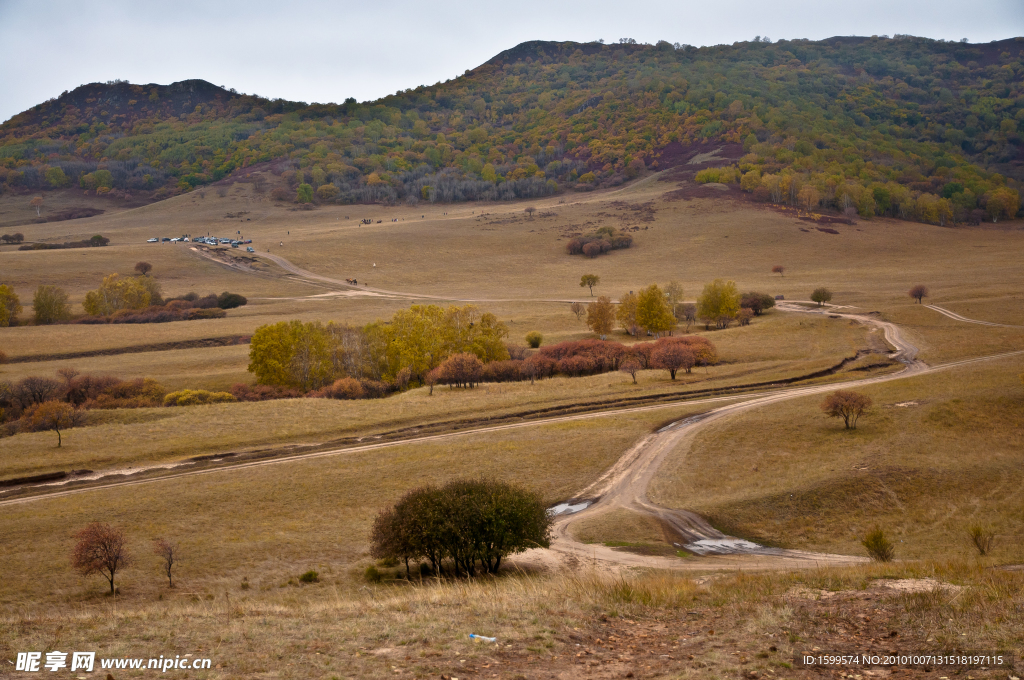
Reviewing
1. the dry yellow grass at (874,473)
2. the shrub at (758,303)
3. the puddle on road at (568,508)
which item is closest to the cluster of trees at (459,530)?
the puddle on road at (568,508)

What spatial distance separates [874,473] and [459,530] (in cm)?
2134

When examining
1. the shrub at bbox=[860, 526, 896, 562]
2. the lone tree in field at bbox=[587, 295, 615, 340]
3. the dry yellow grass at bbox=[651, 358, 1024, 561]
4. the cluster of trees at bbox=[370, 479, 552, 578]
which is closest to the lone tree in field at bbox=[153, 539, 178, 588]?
the cluster of trees at bbox=[370, 479, 552, 578]

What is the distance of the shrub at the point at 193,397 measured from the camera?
54.5 meters

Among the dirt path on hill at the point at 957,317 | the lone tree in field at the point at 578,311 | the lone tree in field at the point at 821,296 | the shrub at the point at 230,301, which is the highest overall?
the shrub at the point at 230,301

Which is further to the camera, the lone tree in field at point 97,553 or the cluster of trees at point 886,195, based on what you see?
the cluster of trees at point 886,195

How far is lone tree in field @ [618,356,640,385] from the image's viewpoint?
2275 inches

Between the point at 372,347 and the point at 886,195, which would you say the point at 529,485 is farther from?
the point at 886,195

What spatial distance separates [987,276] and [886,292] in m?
17.0

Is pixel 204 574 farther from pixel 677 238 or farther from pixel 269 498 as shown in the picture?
pixel 677 238

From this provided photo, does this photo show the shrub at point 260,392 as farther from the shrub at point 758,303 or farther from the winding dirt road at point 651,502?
the shrub at point 758,303

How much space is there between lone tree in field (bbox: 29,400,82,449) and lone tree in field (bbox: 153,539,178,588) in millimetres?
26681

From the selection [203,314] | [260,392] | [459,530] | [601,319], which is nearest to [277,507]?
[459,530]

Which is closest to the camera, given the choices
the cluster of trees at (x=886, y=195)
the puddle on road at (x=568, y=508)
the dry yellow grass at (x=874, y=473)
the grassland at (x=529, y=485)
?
the grassland at (x=529, y=485)

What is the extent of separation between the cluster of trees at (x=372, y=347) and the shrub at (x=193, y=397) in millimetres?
5978
